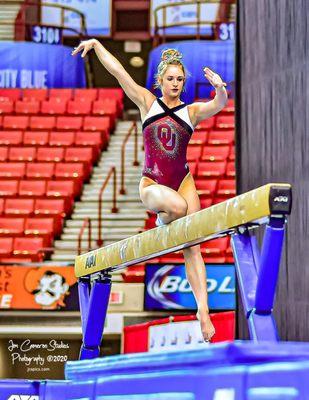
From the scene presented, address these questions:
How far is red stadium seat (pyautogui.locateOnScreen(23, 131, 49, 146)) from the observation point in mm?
16094

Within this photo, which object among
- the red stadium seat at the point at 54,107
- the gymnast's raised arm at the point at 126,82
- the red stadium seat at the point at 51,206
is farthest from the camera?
the red stadium seat at the point at 54,107

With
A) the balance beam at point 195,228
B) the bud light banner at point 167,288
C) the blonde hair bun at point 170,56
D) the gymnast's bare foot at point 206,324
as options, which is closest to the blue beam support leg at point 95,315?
the balance beam at point 195,228

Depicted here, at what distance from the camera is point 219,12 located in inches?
792

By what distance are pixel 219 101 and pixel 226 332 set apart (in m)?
5.19

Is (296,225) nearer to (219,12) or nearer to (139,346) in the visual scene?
(139,346)

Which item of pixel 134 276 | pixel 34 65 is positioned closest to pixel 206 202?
pixel 134 276

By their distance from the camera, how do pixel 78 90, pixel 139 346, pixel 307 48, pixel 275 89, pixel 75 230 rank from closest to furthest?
1. pixel 307 48
2. pixel 275 89
3. pixel 139 346
4. pixel 75 230
5. pixel 78 90

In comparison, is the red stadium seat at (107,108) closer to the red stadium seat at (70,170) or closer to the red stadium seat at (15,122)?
the red stadium seat at (15,122)

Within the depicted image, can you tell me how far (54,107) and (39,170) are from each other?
2615 millimetres

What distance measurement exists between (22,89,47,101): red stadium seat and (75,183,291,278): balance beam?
1277 cm

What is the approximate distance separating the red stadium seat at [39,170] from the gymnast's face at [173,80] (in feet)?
34.3

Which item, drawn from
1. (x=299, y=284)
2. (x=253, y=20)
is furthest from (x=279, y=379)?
(x=253, y=20)

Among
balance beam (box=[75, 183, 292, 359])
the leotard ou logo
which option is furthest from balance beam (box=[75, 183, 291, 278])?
the leotard ou logo

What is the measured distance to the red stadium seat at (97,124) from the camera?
17.0 m
